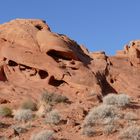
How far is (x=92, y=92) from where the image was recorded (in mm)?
25922

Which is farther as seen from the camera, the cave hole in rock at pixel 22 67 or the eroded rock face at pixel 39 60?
the cave hole in rock at pixel 22 67

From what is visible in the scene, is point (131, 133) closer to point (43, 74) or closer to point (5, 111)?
point (5, 111)

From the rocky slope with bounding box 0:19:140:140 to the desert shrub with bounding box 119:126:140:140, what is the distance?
5703mm

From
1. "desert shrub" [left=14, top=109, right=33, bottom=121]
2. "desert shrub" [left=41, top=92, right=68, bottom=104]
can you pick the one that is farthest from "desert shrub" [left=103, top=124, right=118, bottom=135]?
"desert shrub" [left=41, top=92, right=68, bottom=104]

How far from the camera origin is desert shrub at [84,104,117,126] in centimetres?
1954

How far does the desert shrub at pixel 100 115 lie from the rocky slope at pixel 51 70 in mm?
2982

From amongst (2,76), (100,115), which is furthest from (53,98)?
(100,115)

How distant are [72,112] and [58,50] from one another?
7.98m

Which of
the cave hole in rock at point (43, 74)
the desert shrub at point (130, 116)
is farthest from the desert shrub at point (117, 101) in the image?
the cave hole in rock at point (43, 74)

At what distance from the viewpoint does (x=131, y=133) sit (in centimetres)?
1764

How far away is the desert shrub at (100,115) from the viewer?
1954 cm

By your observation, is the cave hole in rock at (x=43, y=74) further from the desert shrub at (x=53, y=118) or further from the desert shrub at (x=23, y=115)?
the desert shrub at (x=53, y=118)

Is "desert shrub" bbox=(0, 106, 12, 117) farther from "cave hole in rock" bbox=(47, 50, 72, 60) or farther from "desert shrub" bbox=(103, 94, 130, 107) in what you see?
"cave hole in rock" bbox=(47, 50, 72, 60)

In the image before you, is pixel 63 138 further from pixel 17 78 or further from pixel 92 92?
pixel 17 78
